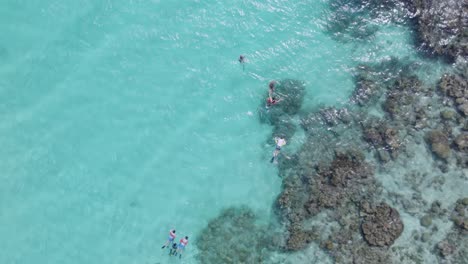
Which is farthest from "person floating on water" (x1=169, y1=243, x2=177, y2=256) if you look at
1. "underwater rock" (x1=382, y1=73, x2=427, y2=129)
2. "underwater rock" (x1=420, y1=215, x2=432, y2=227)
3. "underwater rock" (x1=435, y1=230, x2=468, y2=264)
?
"underwater rock" (x1=382, y1=73, x2=427, y2=129)

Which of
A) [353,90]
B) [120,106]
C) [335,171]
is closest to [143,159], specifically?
[120,106]

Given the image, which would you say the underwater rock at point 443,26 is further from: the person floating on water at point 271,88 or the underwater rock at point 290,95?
the person floating on water at point 271,88

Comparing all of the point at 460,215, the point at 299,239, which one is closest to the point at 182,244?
the point at 299,239

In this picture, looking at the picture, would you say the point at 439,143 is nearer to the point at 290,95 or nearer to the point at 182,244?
the point at 290,95

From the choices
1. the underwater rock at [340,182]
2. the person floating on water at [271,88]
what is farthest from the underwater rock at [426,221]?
the person floating on water at [271,88]

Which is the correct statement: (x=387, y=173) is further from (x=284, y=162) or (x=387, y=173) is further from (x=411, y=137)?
(x=284, y=162)
